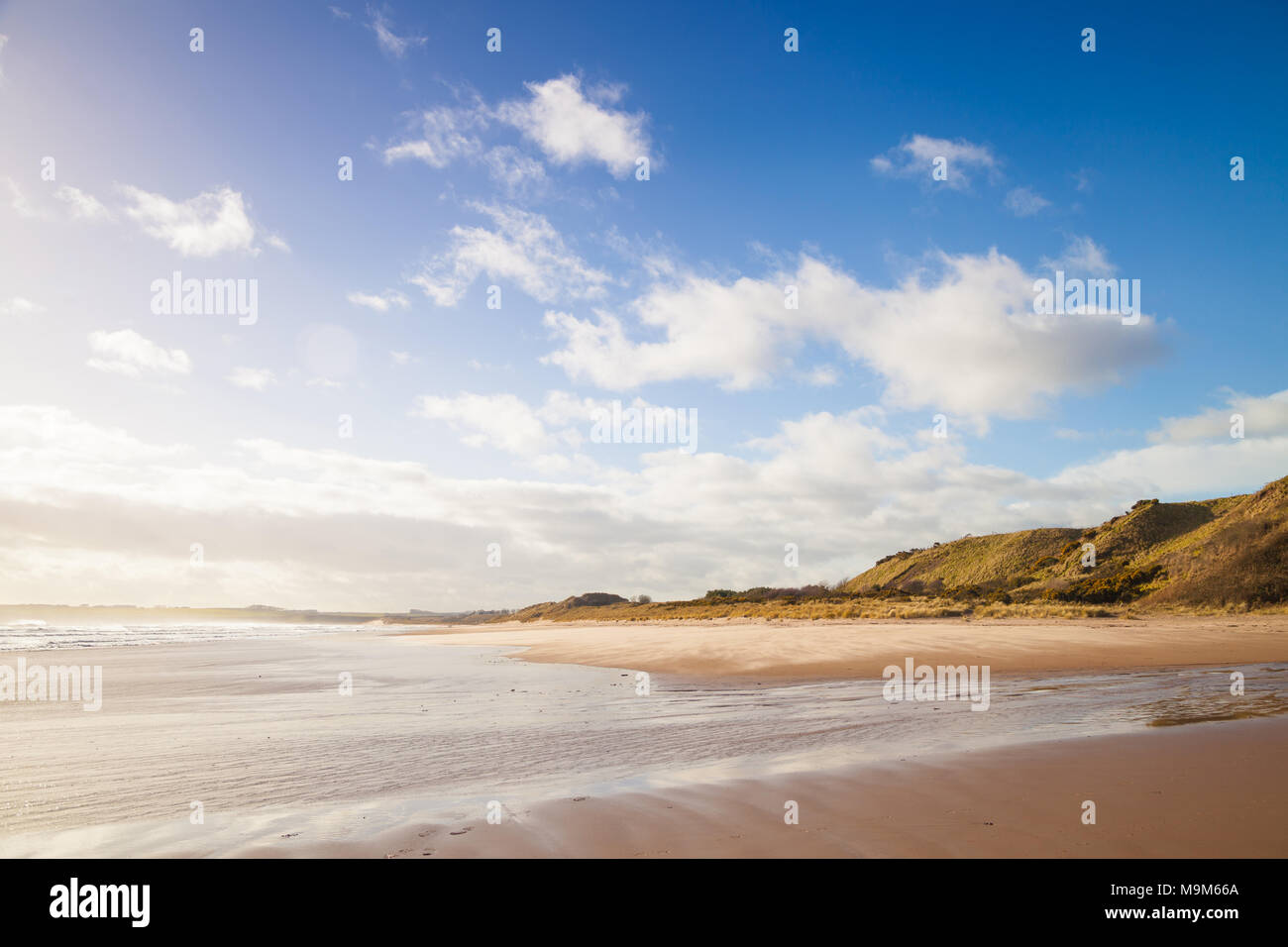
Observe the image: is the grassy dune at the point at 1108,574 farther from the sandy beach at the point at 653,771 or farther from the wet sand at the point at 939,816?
the wet sand at the point at 939,816

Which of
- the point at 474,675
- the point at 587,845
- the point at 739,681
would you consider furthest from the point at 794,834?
the point at 474,675

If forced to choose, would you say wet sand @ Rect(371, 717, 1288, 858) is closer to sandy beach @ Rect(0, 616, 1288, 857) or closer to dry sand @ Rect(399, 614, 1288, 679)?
sandy beach @ Rect(0, 616, 1288, 857)

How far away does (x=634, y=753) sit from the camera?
880 centimetres

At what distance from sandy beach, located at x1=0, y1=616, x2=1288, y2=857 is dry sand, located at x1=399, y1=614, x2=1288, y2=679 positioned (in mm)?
3022

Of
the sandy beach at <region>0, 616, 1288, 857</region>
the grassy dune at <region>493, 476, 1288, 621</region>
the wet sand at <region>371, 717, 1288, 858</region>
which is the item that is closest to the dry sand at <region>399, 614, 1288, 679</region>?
the sandy beach at <region>0, 616, 1288, 857</region>

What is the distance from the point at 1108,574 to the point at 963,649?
45487 mm

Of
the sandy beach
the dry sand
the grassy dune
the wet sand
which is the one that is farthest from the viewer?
the grassy dune

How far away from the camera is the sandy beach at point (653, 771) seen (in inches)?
209

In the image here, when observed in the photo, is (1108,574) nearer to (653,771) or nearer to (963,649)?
(963,649)

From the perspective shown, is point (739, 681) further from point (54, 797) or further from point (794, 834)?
point (54, 797)

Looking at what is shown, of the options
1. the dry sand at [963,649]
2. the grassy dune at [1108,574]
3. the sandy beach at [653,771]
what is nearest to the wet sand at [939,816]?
the sandy beach at [653,771]

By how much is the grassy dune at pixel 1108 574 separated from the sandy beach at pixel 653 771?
1134 inches

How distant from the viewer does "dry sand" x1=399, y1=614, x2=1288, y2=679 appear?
20000 millimetres

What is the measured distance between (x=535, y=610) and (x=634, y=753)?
369ft
